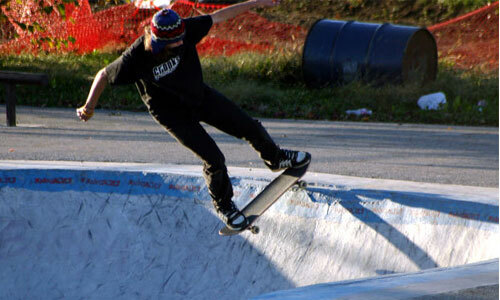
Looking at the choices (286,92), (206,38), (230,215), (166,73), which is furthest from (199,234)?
(206,38)

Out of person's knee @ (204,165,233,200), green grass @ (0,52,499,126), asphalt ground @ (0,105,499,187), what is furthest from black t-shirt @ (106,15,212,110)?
green grass @ (0,52,499,126)

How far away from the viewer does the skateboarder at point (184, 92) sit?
4.33 meters

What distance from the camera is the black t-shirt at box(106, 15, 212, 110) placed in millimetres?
4355

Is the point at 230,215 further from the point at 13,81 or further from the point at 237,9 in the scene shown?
the point at 13,81

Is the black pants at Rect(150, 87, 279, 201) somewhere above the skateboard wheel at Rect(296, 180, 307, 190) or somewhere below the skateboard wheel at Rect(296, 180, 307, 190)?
above

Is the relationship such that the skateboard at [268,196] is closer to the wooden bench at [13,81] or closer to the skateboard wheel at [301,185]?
the skateboard wheel at [301,185]

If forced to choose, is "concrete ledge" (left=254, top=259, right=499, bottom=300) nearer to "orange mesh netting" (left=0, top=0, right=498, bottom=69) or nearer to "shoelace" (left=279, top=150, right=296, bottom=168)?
"shoelace" (left=279, top=150, right=296, bottom=168)

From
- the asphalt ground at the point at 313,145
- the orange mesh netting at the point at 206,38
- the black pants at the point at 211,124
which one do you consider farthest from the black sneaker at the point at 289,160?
the orange mesh netting at the point at 206,38

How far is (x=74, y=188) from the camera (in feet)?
17.4

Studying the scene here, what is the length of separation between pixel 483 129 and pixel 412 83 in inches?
119

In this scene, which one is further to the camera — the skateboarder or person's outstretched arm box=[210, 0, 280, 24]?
person's outstretched arm box=[210, 0, 280, 24]

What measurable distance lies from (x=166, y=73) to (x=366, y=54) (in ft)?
32.7

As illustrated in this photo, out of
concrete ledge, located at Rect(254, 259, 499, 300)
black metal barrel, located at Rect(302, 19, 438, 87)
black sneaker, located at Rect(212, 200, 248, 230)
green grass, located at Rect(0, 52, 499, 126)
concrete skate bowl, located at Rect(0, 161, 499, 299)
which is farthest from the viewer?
black metal barrel, located at Rect(302, 19, 438, 87)

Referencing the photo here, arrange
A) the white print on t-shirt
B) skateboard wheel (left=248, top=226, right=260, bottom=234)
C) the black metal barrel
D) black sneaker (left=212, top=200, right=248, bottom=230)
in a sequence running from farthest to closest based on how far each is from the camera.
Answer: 1. the black metal barrel
2. skateboard wheel (left=248, top=226, right=260, bottom=234)
3. black sneaker (left=212, top=200, right=248, bottom=230)
4. the white print on t-shirt
